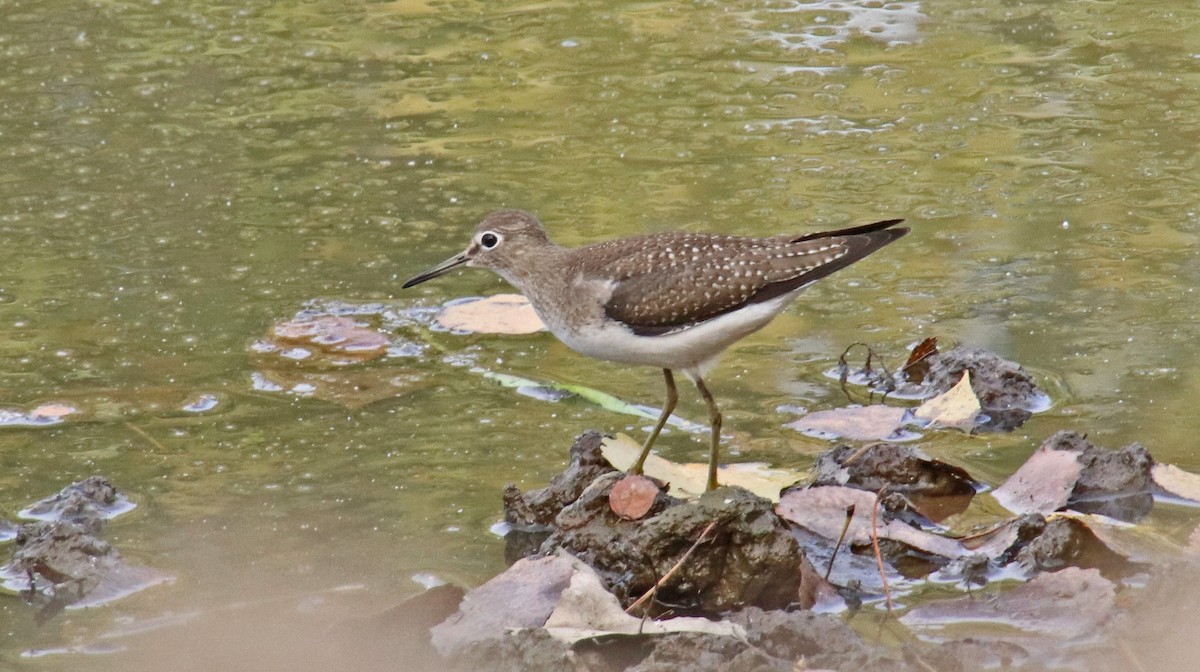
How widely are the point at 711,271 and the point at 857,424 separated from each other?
0.75 meters

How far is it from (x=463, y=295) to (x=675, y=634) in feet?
10.2

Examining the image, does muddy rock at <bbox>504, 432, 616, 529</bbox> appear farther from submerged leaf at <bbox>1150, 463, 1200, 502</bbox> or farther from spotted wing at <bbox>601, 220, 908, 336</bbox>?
submerged leaf at <bbox>1150, 463, 1200, 502</bbox>

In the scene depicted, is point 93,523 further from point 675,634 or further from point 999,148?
point 999,148

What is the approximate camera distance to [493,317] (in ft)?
20.7

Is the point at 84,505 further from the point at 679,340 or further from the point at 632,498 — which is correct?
the point at 679,340

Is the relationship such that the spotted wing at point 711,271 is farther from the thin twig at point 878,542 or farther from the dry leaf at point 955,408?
the thin twig at point 878,542

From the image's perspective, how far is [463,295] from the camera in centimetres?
663

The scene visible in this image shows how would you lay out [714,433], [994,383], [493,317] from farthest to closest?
[493,317], [994,383], [714,433]

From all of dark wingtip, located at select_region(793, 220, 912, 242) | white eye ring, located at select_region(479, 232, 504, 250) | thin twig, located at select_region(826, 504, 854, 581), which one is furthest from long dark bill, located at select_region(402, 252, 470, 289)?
thin twig, located at select_region(826, 504, 854, 581)

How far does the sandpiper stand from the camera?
16.1ft

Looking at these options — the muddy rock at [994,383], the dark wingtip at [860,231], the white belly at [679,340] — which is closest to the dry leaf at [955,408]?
the muddy rock at [994,383]

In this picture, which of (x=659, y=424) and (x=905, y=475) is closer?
(x=905, y=475)

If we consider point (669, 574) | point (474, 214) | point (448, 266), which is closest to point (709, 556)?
point (669, 574)

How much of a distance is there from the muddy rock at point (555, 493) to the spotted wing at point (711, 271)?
1.57 feet
